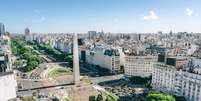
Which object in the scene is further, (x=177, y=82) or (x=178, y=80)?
(x=177, y=82)

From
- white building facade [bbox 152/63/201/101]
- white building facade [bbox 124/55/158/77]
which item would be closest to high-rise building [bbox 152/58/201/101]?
white building facade [bbox 152/63/201/101]

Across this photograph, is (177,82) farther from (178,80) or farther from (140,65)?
(140,65)

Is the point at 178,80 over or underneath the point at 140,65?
underneath

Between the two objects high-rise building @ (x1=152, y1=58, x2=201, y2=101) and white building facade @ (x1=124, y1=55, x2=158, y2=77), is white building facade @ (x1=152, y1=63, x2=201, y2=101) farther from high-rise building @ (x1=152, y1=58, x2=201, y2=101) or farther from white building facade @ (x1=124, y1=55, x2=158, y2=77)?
white building facade @ (x1=124, y1=55, x2=158, y2=77)

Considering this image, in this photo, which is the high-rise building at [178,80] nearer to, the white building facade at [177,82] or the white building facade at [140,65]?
the white building facade at [177,82]

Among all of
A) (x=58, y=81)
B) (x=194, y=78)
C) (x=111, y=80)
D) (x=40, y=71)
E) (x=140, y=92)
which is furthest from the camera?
(x=40, y=71)

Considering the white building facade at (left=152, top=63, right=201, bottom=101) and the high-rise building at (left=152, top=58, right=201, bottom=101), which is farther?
the high-rise building at (left=152, top=58, right=201, bottom=101)

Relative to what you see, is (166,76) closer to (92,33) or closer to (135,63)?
(135,63)

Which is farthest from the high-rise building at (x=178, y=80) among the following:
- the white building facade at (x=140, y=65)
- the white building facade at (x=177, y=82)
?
the white building facade at (x=140, y=65)

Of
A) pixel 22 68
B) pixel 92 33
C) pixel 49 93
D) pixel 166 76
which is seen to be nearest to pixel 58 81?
pixel 49 93

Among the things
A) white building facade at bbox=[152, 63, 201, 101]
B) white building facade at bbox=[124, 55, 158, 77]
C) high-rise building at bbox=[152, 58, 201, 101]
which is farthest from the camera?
white building facade at bbox=[124, 55, 158, 77]

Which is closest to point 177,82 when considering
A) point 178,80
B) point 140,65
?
point 178,80
